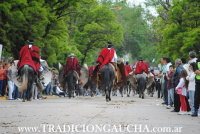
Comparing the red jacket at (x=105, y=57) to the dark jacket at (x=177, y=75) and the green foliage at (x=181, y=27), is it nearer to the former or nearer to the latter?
the dark jacket at (x=177, y=75)

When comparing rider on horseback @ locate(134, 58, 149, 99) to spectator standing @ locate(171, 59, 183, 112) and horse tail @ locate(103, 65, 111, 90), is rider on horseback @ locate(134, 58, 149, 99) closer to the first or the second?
horse tail @ locate(103, 65, 111, 90)

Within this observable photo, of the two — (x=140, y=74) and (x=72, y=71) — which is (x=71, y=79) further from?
(x=140, y=74)

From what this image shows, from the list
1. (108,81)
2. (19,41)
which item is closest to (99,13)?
(19,41)

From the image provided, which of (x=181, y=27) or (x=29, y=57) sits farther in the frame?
(x=181, y=27)

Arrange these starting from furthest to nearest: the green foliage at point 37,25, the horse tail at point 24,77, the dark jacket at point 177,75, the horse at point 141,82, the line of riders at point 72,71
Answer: the green foliage at point 37,25, the horse at point 141,82, the line of riders at point 72,71, the horse tail at point 24,77, the dark jacket at point 177,75

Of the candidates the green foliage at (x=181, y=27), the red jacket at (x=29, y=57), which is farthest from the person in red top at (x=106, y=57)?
the green foliage at (x=181, y=27)

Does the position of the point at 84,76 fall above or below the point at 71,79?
above

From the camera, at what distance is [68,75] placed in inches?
1117

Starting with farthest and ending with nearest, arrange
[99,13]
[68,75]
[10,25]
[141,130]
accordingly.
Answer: [99,13], [10,25], [68,75], [141,130]

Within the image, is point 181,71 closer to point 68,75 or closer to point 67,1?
point 68,75

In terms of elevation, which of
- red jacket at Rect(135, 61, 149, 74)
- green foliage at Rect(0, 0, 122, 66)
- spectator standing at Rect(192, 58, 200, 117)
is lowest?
spectator standing at Rect(192, 58, 200, 117)

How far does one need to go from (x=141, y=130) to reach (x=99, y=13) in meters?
51.9

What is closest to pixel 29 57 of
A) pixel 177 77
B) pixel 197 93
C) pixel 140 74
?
pixel 177 77

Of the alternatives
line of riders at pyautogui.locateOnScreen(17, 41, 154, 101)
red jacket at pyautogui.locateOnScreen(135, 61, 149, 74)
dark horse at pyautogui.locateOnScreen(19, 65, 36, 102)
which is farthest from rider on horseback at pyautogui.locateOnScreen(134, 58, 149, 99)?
dark horse at pyautogui.locateOnScreen(19, 65, 36, 102)
